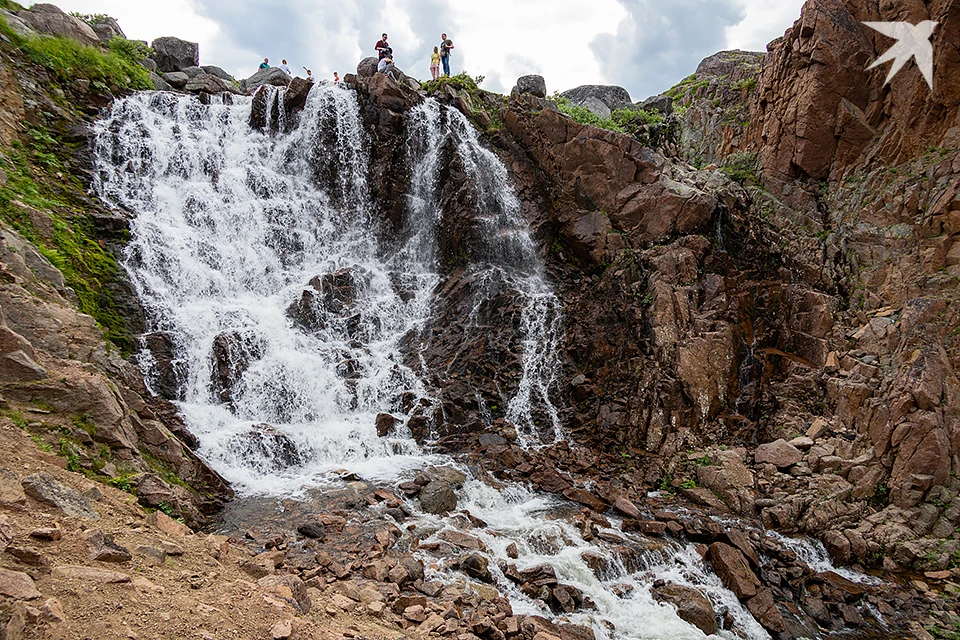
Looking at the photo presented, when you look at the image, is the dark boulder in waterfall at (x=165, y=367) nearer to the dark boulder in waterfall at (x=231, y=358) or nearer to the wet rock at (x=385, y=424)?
the dark boulder in waterfall at (x=231, y=358)

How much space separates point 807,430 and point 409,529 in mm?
10698

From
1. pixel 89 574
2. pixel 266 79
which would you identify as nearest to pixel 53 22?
pixel 266 79

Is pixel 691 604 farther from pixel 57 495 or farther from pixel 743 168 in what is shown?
pixel 743 168

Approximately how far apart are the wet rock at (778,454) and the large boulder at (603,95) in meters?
25.6

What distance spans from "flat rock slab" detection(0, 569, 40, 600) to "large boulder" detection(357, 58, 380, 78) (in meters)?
25.8

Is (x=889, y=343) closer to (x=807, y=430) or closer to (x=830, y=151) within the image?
(x=807, y=430)

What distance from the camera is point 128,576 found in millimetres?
4746

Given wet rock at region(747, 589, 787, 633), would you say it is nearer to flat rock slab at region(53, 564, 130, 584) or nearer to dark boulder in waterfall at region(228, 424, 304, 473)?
flat rock slab at region(53, 564, 130, 584)

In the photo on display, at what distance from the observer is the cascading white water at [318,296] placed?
10.4 m

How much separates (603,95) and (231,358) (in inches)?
1154

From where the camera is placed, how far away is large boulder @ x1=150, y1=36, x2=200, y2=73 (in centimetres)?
2373

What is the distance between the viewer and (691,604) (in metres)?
8.69

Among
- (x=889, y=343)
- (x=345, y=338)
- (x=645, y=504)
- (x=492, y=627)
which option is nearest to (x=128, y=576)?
(x=492, y=627)

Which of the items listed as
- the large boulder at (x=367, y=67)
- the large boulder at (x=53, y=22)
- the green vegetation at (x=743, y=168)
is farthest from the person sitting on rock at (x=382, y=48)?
the green vegetation at (x=743, y=168)
